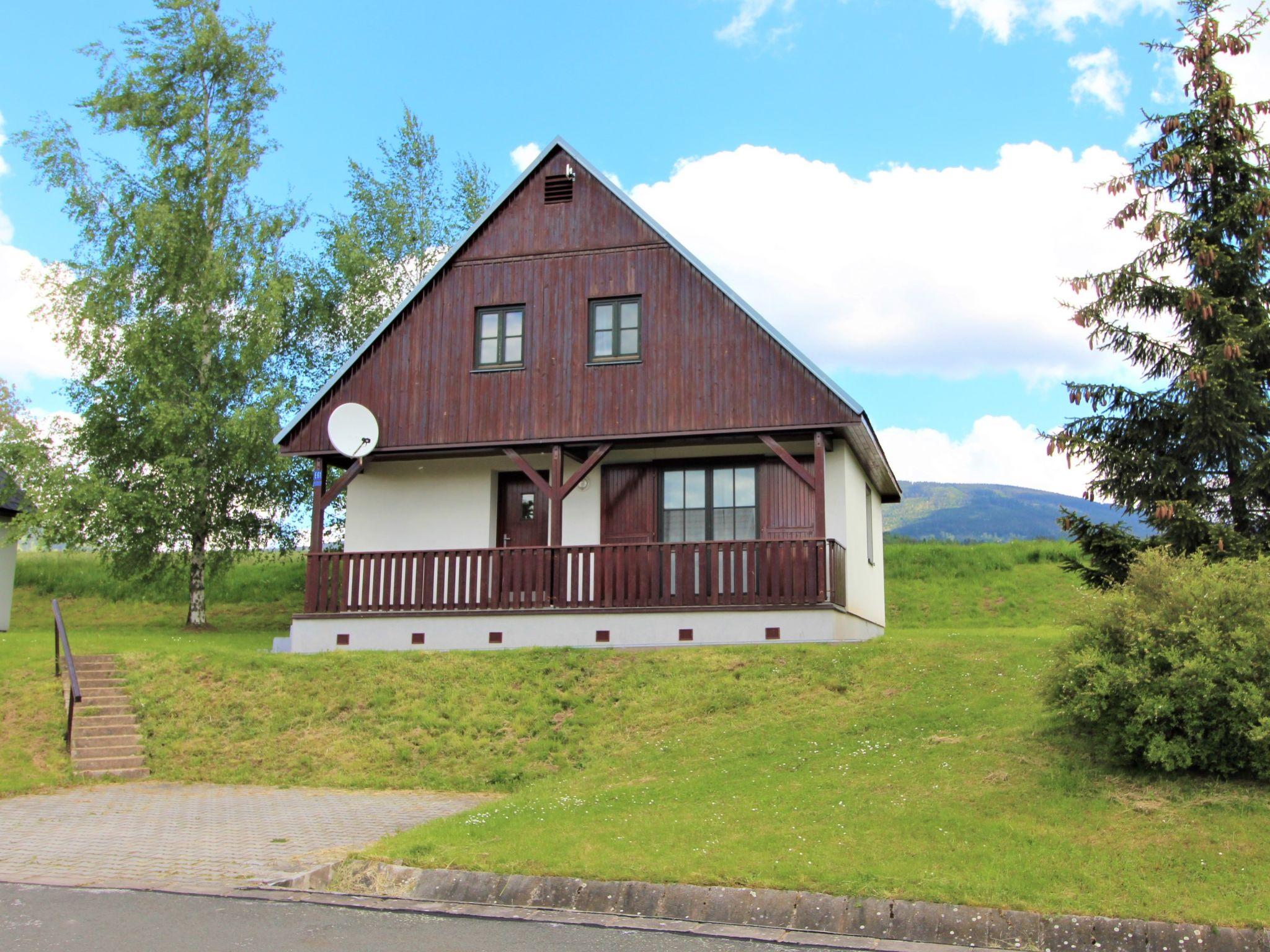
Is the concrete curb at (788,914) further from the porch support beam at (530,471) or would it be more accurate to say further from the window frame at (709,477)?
the window frame at (709,477)

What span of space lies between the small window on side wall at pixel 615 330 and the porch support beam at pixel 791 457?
9.00 ft

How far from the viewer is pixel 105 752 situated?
1470 cm

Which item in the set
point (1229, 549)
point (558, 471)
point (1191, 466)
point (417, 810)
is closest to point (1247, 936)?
point (417, 810)

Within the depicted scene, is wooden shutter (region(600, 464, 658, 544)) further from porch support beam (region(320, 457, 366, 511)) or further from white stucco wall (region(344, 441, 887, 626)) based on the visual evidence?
porch support beam (region(320, 457, 366, 511))

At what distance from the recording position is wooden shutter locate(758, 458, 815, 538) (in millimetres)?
19125

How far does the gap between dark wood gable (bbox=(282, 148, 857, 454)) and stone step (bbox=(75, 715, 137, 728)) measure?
604 cm

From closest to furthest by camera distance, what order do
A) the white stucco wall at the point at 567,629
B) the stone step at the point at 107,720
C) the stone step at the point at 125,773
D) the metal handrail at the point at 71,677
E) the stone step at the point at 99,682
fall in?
1. the stone step at the point at 125,773
2. the metal handrail at the point at 71,677
3. the stone step at the point at 107,720
4. the stone step at the point at 99,682
5. the white stucco wall at the point at 567,629

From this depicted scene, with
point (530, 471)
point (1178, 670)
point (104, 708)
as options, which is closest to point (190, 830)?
point (104, 708)

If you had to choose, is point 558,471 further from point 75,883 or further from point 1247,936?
point 1247,936

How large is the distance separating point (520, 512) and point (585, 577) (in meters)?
3.12

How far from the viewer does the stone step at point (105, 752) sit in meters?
14.5

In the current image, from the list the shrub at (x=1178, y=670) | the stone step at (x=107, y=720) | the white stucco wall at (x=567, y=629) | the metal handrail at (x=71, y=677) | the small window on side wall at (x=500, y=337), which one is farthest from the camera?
the small window on side wall at (x=500, y=337)

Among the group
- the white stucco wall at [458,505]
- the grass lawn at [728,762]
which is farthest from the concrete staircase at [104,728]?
the white stucco wall at [458,505]

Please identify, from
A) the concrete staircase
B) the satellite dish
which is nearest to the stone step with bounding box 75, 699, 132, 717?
the concrete staircase
